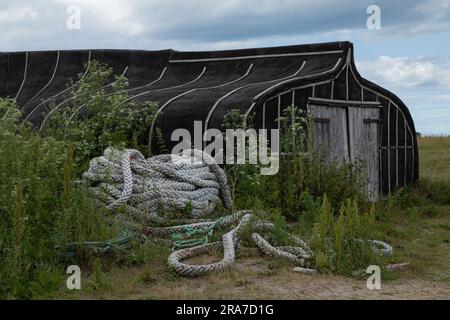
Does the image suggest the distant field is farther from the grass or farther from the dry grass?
the dry grass

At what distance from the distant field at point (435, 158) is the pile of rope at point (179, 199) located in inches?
330

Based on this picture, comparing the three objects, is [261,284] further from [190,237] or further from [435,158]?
[435,158]

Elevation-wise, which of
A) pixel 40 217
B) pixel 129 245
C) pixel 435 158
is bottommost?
pixel 129 245

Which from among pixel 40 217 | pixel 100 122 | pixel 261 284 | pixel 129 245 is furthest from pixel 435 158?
pixel 40 217

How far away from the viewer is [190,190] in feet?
32.5

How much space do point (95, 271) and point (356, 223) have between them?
9.03ft

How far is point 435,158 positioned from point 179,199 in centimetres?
1374

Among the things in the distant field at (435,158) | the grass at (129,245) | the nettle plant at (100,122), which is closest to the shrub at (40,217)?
the grass at (129,245)

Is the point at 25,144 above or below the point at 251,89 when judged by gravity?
below

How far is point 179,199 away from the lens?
964cm

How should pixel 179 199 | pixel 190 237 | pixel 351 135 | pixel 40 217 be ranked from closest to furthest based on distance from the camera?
pixel 40 217 < pixel 190 237 < pixel 179 199 < pixel 351 135
